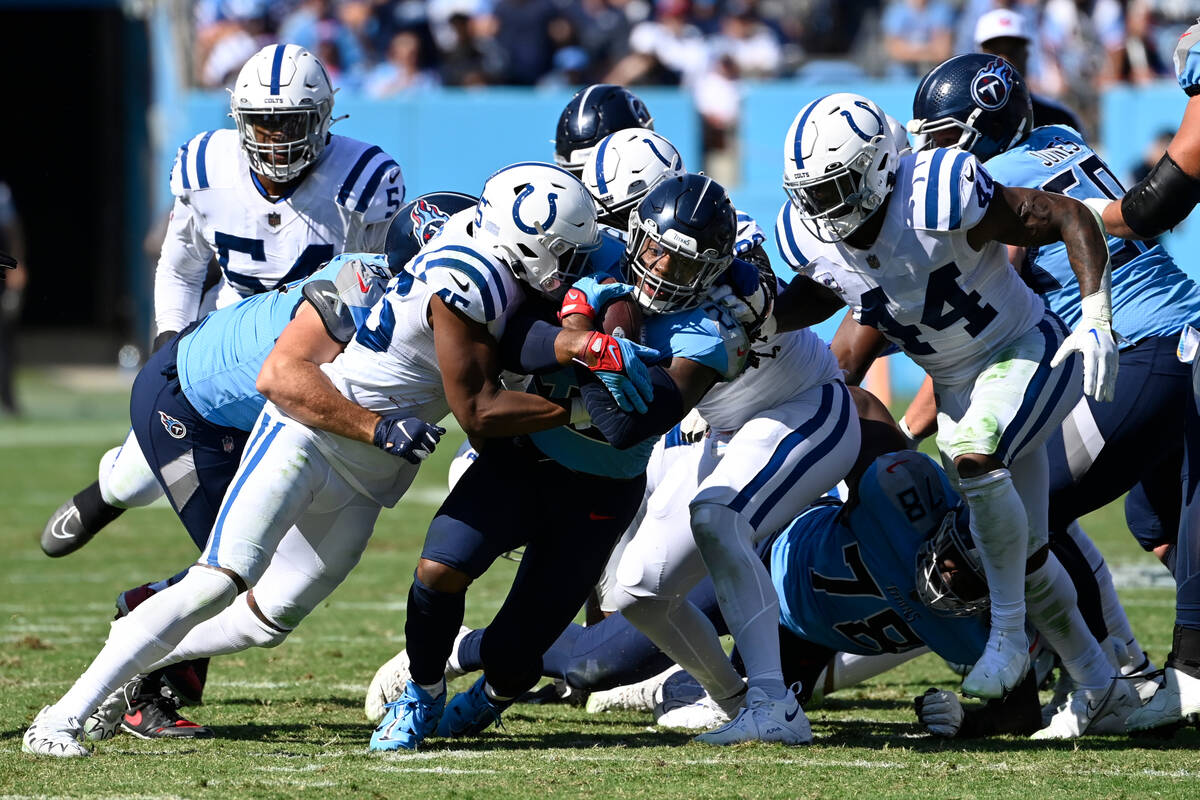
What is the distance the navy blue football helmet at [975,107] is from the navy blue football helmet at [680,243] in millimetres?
1149

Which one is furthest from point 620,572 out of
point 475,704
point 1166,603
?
point 1166,603

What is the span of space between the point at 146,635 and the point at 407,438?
2.61 feet

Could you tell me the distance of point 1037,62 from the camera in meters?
14.5

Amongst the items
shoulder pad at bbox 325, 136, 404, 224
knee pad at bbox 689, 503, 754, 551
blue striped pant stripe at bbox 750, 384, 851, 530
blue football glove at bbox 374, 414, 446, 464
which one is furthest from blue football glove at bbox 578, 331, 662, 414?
shoulder pad at bbox 325, 136, 404, 224

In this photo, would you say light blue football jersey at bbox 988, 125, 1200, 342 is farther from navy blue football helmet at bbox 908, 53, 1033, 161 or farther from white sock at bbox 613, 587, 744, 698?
white sock at bbox 613, 587, 744, 698

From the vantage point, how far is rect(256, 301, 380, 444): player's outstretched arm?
410 cm

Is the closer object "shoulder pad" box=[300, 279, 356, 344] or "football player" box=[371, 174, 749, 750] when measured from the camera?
"football player" box=[371, 174, 749, 750]

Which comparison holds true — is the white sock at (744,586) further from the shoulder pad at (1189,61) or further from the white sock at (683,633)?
the shoulder pad at (1189,61)

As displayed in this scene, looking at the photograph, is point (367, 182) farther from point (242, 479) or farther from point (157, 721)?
point (157, 721)

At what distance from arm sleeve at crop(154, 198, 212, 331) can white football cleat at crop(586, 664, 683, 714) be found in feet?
5.88

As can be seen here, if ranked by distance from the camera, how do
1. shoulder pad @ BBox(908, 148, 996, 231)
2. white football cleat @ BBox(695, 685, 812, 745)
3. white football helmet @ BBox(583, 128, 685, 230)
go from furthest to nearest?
1. white football helmet @ BBox(583, 128, 685, 230)
2. shoulder pad @ BBox(908, 148, 996, 231)
3. white football cleat @ BBox(695, 685, 812, 745)

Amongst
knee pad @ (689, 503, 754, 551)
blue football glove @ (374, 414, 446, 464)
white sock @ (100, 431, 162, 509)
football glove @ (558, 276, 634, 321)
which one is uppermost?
football glove @ (558, 276, 634, 321)

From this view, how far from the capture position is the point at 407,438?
398 centimetres

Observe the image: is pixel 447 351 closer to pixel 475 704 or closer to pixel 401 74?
pixel 475 704
